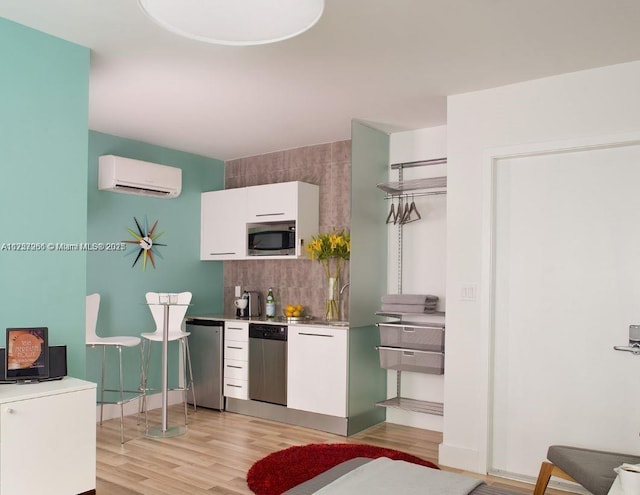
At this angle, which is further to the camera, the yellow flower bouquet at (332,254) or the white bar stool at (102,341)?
the yellow flower bouquet at (332,254)

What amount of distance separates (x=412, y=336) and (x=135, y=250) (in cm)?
286

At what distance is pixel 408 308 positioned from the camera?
4.79 m

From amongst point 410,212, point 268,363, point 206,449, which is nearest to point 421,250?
point 410,212

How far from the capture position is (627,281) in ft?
11.6

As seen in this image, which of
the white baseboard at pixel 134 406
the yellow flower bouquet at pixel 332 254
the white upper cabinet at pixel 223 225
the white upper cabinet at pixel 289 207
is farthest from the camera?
the white upper cabinet at pixel 223 225

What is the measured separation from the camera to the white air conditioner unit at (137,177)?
16.8 feet

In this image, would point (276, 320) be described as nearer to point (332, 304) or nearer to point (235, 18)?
point (332, 304)

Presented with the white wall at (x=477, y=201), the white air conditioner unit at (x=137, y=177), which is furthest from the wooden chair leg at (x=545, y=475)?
the white air conditioner unit at (x=137, y=177)

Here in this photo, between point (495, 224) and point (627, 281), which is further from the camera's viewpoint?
point (495, 224)

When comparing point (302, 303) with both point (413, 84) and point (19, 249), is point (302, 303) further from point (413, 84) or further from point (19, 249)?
point (19, 249)

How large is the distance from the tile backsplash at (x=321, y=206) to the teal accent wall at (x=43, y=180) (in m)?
2.76

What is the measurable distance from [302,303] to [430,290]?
1.40 m

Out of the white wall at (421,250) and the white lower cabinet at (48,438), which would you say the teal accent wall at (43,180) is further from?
the white wall at (421,250)

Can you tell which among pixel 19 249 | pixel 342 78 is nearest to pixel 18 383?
pixel 19 249
